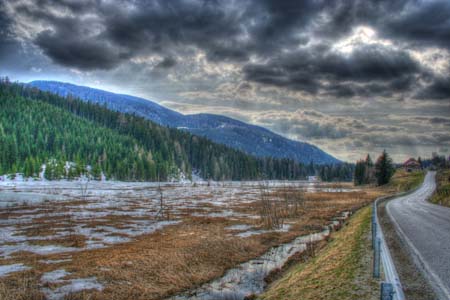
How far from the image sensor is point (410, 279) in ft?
32.2

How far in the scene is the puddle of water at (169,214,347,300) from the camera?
1383 cm

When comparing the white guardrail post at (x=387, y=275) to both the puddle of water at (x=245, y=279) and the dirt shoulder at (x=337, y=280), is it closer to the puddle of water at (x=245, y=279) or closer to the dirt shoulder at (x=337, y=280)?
the dirt shoulder at (x=337, y=280)

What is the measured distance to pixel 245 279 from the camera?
636 inches

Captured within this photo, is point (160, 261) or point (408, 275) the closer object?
point (408, 275)

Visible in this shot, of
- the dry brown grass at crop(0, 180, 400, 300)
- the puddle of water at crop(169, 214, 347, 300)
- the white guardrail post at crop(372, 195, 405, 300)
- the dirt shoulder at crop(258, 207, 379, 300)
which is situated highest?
the white guardrail post at crop(372, 195, 405, 300)

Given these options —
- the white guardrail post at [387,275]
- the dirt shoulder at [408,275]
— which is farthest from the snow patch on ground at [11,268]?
the dirt shoulder at [408,275]

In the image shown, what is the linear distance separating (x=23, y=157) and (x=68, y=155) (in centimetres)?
1734

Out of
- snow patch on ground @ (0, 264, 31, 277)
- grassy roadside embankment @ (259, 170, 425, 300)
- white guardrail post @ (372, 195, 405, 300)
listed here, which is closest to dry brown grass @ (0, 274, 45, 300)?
snow patch on ground @ (0, 264, 31, 277)

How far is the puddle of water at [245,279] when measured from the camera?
13.8 m

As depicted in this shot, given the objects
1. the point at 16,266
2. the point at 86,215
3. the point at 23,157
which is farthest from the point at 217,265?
the point at 23,157

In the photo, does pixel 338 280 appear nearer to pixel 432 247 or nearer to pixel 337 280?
pixel 337 280

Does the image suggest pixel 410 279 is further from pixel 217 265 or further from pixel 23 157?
pixel 23 157

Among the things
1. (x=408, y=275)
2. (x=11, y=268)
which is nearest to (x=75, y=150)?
(x=11, y=268)

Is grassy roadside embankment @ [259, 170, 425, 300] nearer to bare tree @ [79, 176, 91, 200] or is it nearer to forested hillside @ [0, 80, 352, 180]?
bare tree @ [79, 176, 91, 200]
